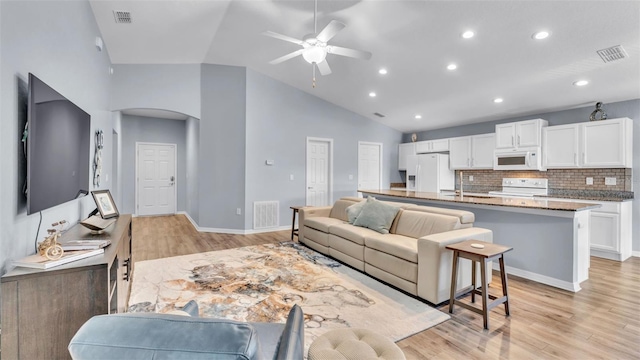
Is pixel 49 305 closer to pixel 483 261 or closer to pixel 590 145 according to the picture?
pixel 483 261

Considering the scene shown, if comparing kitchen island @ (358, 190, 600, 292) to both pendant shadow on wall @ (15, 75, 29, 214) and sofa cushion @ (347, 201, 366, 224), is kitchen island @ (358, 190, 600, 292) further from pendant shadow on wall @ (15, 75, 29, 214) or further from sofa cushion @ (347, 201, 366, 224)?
pendant shadow on wall @ (15, 75, 29, 214)

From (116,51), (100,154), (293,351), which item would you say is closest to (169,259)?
(100,154)

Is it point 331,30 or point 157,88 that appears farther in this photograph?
point 157,88

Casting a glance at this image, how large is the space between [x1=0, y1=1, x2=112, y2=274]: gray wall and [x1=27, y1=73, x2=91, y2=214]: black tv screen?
0.06m

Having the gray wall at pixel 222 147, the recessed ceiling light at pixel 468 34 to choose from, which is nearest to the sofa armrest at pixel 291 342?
the recessed ceiling light at pixel 468 34

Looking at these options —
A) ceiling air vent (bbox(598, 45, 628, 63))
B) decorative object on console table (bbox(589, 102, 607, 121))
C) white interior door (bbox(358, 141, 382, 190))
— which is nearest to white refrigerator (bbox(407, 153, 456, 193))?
white interior door (bbox(358, 141, 382, 190))

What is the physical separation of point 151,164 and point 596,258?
926 centimetres

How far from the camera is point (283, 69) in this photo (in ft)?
17.5

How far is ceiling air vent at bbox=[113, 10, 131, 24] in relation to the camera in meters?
3.43

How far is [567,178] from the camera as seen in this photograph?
16.0 ft

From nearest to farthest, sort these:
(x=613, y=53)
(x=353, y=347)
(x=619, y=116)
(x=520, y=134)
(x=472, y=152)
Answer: (x=353, y=347) → (x=613, y=53) → (x=619, y=116) → (x=520, y=134) → (x=472, y=152)

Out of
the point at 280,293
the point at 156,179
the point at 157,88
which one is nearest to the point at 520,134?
the point at 280,293

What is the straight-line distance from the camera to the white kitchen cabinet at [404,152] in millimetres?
7430

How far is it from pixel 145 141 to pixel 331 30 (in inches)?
261
